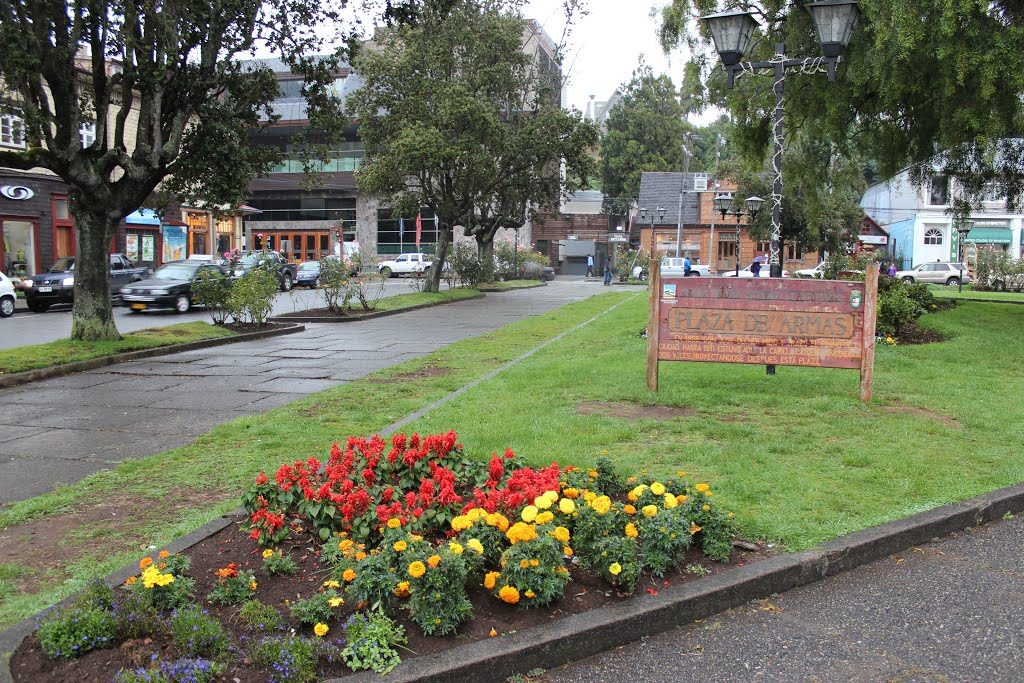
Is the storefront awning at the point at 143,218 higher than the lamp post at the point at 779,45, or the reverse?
the lamp post at the point at 779,45

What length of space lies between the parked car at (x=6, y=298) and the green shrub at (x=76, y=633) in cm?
2337

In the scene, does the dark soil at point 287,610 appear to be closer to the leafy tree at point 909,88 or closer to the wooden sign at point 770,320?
the wooden sign at point 770,320

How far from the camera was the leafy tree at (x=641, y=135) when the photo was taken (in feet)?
255

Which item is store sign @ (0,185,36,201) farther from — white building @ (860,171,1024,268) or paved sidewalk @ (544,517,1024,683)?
white building @ (860,171,1024,268)

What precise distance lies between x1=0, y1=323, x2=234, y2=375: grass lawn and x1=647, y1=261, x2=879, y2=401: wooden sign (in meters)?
8.80

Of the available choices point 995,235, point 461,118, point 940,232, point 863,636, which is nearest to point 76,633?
point 863,636

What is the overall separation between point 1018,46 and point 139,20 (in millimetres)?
13486

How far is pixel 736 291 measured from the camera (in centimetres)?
810

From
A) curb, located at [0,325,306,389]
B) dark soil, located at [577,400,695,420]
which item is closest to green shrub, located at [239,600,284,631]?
dark soil, located at [577,400,695,420]

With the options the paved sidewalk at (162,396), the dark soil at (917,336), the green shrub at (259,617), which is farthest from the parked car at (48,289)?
the green shrub at (259,617)

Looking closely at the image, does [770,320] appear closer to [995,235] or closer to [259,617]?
[259,617]

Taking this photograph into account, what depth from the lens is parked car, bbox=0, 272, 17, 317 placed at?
76.2 feet

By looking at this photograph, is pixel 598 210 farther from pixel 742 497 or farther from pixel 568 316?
pixel 742 497

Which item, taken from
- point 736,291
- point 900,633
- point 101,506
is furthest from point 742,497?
point 101,506
